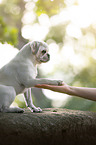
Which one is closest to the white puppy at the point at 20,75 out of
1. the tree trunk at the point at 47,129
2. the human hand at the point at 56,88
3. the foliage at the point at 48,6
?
the human hand at the point at 56,88

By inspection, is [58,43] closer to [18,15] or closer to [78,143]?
[18,15]

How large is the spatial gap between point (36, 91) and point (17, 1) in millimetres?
3081

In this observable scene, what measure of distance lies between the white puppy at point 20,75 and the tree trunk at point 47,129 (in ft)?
0.80

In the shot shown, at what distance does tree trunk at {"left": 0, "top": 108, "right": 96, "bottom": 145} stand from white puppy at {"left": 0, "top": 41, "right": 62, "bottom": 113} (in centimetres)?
24

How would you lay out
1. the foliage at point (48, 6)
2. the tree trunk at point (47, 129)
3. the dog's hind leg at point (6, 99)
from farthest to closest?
the foliage at point (48, 6) < the dog's hind leg at point (6, 99) < the tree trunk at point (47, 129)

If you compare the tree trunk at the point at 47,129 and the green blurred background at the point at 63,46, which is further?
the green blurred background at the point at 63,46

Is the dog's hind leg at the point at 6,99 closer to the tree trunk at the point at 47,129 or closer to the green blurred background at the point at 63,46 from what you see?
the tree trunk at the point at 47,129

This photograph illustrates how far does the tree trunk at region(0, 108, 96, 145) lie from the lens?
6.64 feet

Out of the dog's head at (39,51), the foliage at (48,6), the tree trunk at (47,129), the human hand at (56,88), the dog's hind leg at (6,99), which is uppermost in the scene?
the foliage at (48,6)

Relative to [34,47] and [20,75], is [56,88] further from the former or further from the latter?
[34,47]

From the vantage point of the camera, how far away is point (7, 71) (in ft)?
9.07

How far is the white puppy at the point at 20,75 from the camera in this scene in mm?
2520

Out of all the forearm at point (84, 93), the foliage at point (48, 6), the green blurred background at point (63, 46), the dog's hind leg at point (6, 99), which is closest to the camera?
the dog's hind leg at point (6, 99)

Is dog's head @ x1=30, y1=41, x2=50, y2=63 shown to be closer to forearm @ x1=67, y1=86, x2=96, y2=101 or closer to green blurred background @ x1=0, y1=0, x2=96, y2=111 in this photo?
forearm @ x1=67, y1=86, x2=96, y2=101
